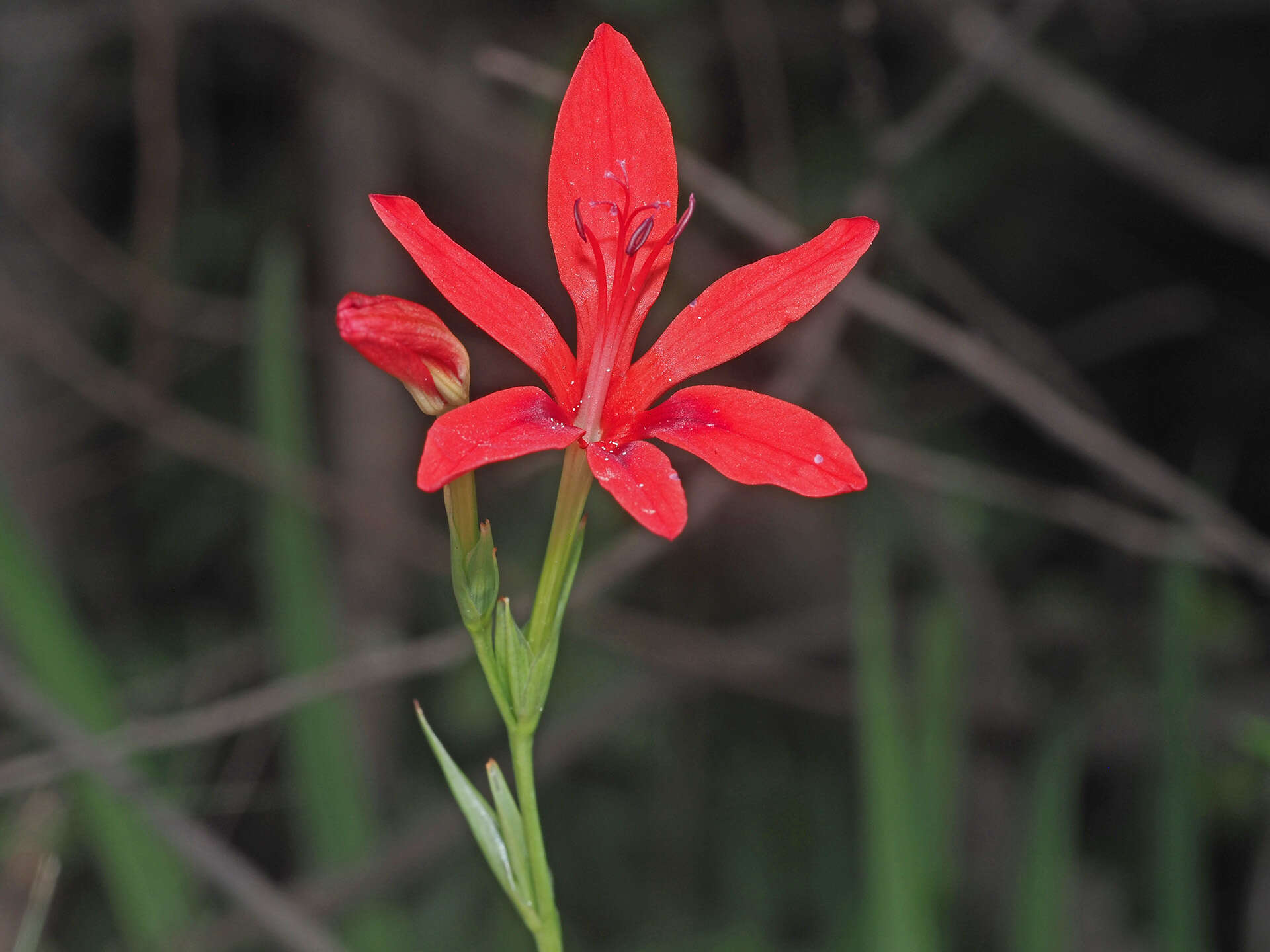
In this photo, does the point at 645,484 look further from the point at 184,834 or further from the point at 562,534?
the point at 184,834

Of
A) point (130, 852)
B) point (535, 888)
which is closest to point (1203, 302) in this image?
point (535, 888)

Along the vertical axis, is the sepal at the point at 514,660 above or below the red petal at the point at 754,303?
below

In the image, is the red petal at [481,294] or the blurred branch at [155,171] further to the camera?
the blurred branch at [155,171]

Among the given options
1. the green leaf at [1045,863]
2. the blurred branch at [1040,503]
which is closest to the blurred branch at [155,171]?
the blurred branch at [1040,503]

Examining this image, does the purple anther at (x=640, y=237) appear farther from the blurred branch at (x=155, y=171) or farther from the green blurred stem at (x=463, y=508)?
the blurred branch at (x=155, y=171)

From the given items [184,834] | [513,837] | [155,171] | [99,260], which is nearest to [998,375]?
[513,837]

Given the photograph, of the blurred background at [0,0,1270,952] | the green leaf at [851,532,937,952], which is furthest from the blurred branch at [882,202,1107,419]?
the green leaf at [851,532,937,952]
